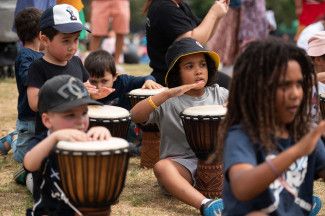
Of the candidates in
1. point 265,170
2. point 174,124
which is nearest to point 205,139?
point 174,124

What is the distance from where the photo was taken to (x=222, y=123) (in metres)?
3.61

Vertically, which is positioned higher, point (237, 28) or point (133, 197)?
point (237, 28)

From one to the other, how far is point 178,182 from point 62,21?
1.25 meters

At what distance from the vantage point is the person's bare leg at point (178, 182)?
16.3 feet

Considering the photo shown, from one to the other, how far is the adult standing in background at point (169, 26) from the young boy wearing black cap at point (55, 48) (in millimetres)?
1047

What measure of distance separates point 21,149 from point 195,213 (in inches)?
63.0

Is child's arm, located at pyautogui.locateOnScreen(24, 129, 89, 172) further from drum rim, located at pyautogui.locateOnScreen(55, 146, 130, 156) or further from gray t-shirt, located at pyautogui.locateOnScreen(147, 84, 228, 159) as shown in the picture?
gray t-shirt, located at pyautogui.locateOnScreen(147, 84, 228, 159)

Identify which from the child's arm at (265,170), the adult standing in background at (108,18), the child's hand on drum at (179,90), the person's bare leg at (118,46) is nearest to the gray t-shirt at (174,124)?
the child's hand on drum at (179,90)

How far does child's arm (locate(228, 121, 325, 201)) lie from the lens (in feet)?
10.6

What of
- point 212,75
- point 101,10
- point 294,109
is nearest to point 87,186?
point 294,109

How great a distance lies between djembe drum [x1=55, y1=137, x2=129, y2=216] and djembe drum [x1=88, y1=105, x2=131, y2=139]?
1.00m

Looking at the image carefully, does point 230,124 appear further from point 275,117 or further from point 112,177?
point 112,177

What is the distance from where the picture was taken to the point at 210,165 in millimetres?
5262

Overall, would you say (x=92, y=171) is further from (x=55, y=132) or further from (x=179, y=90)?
(x=179, y=90)
